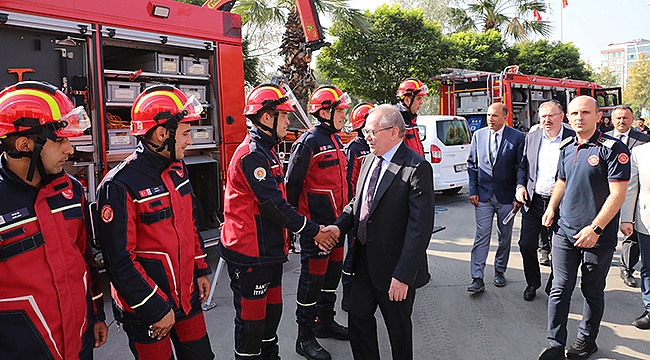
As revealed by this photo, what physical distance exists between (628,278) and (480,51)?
18749mm

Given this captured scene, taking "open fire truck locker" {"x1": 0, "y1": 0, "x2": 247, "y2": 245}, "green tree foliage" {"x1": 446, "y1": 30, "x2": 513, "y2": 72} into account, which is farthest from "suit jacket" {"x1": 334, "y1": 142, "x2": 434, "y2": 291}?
"green tree foliage" {"x1": 446, "y1": 30, "x2": 513, "y2": 72}

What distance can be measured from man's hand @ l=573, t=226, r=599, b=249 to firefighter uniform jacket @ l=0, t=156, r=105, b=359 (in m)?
3.32

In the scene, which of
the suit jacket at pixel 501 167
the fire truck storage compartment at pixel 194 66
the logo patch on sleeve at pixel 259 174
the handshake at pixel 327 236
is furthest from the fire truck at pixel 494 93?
the logo patch on sleeve at pixel 259 174

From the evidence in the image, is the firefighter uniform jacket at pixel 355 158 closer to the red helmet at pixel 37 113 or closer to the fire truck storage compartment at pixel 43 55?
the fire truck storage compartment at pixel 43 55

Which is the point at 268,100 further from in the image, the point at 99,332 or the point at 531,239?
the point at 531,239

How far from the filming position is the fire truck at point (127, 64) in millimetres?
4207

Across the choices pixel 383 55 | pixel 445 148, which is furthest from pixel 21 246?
pixel 383 55

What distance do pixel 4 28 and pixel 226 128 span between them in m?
2.43

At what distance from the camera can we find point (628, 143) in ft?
19.5

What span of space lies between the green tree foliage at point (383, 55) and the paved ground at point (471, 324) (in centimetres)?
1401

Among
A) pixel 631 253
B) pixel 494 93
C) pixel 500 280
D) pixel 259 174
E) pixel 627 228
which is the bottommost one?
pixel 500 280

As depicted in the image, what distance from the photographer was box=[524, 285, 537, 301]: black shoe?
494 centimetres

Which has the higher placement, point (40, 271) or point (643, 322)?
point (40, 271)

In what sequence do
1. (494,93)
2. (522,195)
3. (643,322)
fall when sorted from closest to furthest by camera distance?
(643,322) < (522,195) < (494,93)
